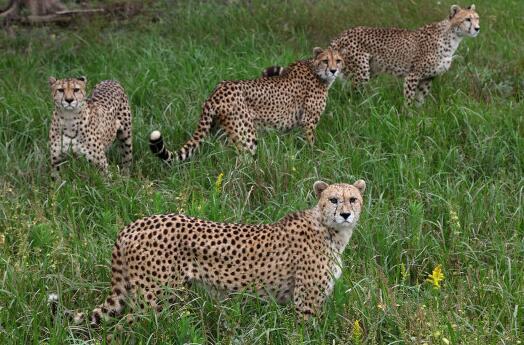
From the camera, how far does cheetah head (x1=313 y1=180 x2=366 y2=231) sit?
4605 mm

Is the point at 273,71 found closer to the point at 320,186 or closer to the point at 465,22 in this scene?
the point at 465,22

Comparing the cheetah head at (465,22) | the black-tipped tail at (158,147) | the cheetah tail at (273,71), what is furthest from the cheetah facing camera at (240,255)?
the cheetah head at (465,22)

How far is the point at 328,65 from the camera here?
23.8ft

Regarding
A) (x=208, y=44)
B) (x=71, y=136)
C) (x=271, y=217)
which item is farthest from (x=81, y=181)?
(x=208, y=44)

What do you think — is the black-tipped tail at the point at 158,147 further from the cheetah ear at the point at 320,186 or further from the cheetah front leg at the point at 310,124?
the cheetah ear at the point at 320,186

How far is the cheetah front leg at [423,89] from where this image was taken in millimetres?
7906

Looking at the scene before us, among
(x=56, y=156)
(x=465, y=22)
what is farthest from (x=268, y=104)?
(x=465, y=22)

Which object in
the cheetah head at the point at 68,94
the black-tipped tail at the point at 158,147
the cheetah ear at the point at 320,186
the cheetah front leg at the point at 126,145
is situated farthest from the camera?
the cheetah front leg at the point at 126,145

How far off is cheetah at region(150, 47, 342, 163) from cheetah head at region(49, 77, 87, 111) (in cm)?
64

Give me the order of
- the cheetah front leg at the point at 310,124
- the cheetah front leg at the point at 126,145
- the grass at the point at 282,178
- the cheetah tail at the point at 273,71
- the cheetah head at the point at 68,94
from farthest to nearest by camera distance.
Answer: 1. the cheetah tail at the point at 273,71
2. the cheetah front leg at the point at 310,124
3. the cheetah front leg at the point at 126,145
4. the cheetah head at the point at 68,94
5. the grass at the point at 282,178

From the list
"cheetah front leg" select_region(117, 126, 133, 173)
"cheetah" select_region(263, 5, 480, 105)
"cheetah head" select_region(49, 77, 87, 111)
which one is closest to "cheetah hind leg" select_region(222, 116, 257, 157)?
"cheetah front leg" select_region(117, 126, 133, 173)

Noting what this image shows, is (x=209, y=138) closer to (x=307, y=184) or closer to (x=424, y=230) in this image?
(x=307, y=184)

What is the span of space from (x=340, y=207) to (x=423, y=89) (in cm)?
367

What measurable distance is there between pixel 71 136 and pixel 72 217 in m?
1.12
